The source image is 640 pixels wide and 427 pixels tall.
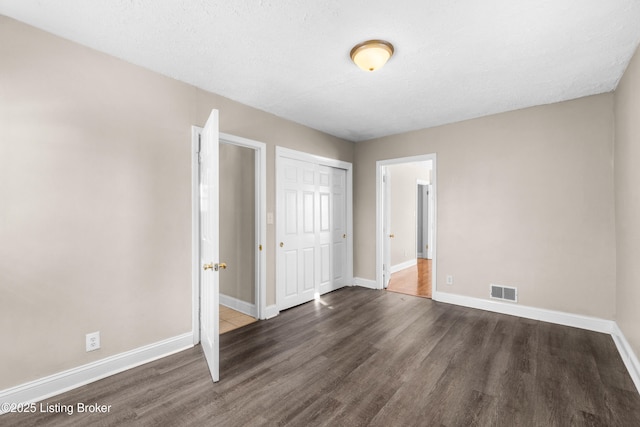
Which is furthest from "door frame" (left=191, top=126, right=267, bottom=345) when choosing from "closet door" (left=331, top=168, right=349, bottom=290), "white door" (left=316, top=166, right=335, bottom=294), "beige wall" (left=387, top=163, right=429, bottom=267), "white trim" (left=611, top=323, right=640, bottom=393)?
"white trim" (left=611, top=323, right=640, bottom=393)

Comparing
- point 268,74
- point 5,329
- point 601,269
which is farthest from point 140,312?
point 601,269

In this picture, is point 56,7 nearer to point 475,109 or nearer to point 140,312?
point 140,312

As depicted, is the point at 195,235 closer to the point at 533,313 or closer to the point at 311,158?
the point at 311,158

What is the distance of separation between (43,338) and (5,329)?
21 cm

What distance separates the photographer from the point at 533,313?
11.0 feet

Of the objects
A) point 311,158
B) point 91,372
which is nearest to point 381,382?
point 91,372

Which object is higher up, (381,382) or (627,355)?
(627,355)

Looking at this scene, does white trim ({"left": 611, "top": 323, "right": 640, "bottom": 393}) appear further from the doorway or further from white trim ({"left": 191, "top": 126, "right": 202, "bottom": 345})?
white trim ({"left": 191, "top": 126, "right": 202, "bottom": 345})

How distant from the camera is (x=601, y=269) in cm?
301

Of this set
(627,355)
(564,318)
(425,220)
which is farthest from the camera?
(425,220)

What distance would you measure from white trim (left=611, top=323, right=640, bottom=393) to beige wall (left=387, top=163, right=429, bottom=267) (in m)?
3.48

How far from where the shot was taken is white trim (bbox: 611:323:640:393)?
6.91 ft

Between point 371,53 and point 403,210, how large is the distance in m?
4.71

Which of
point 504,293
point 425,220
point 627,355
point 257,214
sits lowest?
point 627,355
